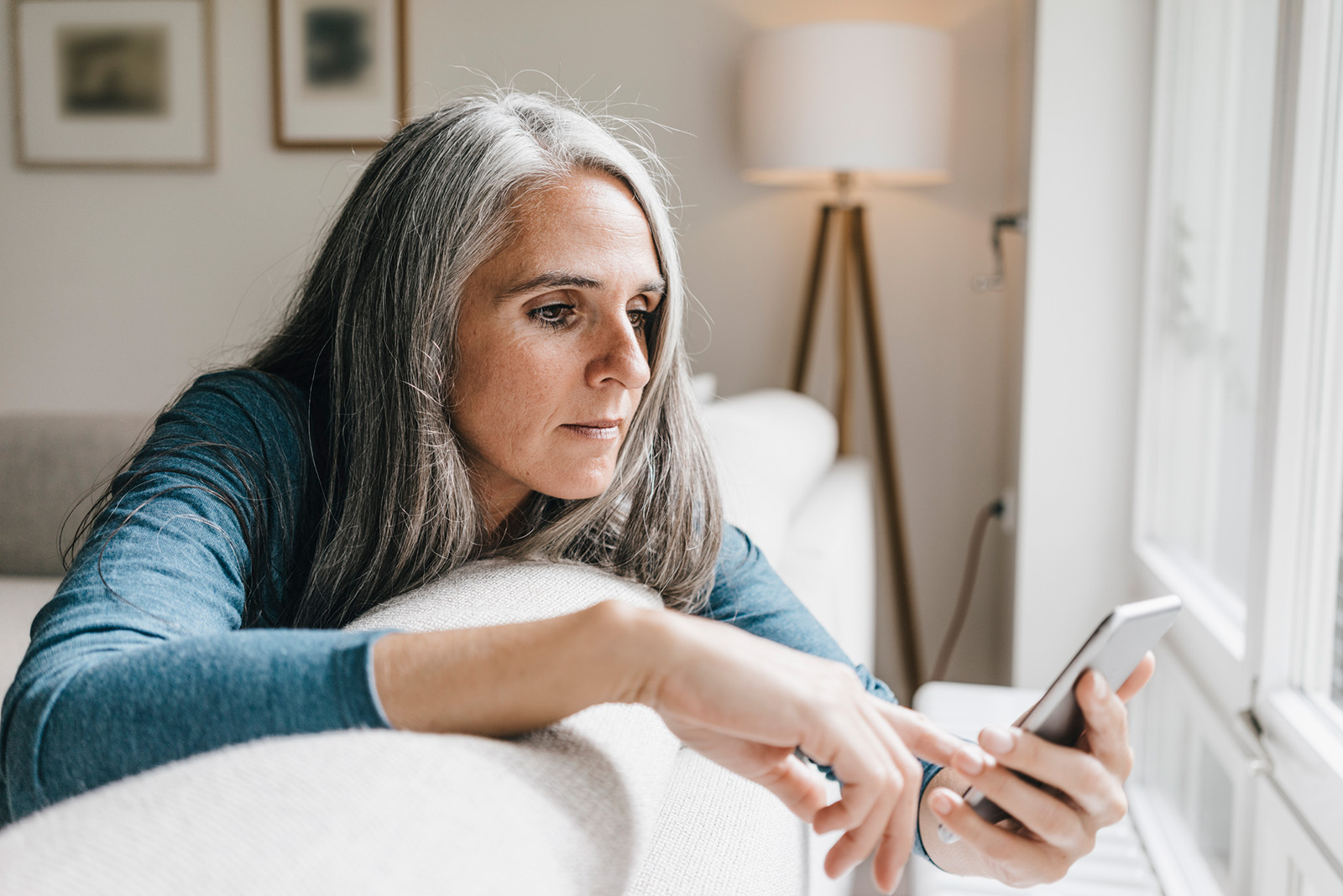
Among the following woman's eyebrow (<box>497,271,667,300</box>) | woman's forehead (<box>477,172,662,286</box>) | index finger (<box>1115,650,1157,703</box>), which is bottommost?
index finger (<box>1115,650,1157,703</box>)

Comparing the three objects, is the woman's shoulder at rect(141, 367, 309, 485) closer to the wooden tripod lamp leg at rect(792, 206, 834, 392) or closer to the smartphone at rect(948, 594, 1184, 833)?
the smartphone at rect(948, 594, 1184, 833)

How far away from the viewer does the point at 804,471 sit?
1.74 metres

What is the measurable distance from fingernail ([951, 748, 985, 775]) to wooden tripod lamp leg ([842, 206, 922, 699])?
75.8 inches

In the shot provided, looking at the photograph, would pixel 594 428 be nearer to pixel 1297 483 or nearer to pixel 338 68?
pixel 1297 483

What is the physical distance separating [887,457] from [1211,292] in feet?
3.51

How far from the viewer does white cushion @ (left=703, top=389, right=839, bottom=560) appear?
1.25m

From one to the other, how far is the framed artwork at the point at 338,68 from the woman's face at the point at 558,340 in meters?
2.26

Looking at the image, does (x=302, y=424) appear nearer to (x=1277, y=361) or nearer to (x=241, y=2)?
(x=1277, y=361)

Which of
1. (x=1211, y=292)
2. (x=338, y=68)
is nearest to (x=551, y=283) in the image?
(x=1211, y=292)

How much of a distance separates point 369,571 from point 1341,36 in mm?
1148

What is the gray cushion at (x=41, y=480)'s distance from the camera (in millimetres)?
1953

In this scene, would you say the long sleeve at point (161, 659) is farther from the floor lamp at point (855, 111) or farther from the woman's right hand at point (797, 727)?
the floor lamp at point (855, 111)

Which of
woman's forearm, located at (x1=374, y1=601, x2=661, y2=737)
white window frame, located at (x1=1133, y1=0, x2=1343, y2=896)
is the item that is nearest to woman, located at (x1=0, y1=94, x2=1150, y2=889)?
woman's forearm, located at (x1=374, y1=601, x2=661, y2=737)

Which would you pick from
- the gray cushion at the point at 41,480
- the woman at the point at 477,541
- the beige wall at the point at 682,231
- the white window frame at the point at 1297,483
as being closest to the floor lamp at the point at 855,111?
the beige wall at the point at 682,231
